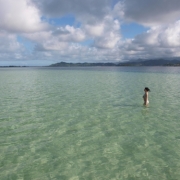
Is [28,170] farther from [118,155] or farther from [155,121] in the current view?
[155,121]

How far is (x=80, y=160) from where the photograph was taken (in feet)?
31.6

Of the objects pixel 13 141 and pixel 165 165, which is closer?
pixel 165 165

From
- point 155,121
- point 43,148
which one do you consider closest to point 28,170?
point 43,148

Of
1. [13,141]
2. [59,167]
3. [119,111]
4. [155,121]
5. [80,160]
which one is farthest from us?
[119,111]

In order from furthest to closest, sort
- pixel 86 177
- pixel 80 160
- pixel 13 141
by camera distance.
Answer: pixel 13 141, pixel 80 160, pixel 86 177

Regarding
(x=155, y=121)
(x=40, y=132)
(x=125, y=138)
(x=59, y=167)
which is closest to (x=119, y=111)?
(x=155, y=121)

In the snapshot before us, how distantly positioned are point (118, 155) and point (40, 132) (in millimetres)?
5937

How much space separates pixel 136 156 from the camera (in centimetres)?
1004

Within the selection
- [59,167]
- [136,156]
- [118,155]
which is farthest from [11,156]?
[136,156]

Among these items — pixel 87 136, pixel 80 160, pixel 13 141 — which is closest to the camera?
pixel 80 160

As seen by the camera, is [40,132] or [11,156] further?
[40,132]

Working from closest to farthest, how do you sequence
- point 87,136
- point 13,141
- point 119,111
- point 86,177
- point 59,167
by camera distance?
point 86,177 → point 59,167 → point 13,141 → point 87,136 → point 119,111

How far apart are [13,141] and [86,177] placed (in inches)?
230

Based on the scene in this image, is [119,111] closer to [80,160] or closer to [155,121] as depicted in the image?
[155,121]
